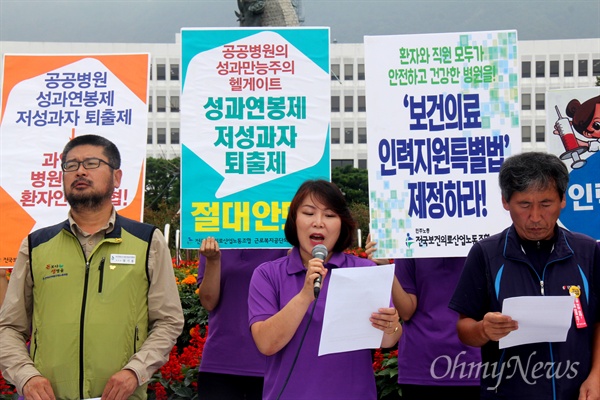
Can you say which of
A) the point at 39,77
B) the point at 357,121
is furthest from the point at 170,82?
the point at 39,77

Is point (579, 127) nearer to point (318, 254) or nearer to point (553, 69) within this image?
point (318, 254)

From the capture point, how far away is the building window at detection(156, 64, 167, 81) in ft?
217

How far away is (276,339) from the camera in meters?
3.02

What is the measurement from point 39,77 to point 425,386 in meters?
3.17

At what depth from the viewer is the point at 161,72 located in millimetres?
66500

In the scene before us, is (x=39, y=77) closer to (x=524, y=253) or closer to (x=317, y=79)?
(x=317, y=79)

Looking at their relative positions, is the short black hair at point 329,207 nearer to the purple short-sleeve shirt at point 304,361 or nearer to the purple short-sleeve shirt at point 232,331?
the purple short-sleeve shirt at point 304,361

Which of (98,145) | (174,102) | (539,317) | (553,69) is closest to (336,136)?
(174,102)

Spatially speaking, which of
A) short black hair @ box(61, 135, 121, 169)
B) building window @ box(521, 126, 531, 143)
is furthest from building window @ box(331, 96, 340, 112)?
short black hair @ box(61, 135, 121, 169)

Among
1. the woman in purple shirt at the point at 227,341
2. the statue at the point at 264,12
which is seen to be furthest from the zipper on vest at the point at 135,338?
the statue at the point at 264,12

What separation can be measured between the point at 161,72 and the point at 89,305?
65111mm

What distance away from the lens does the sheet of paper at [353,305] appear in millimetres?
3055

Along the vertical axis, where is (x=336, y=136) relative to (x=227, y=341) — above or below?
above

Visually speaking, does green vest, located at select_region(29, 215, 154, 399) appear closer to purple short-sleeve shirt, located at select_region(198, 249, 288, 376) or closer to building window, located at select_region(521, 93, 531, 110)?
purple short-sleeve shirt, located at select_region(198, 249, 288, 376)
